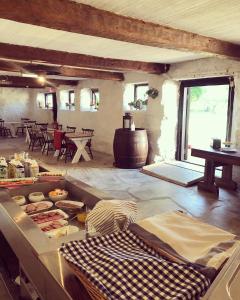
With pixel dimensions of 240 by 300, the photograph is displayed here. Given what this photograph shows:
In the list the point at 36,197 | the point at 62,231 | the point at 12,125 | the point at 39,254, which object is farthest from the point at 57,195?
the point at 12,125

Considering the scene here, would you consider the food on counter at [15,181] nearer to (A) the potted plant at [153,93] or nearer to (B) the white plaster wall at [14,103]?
(A) the potted plant at [153,93]

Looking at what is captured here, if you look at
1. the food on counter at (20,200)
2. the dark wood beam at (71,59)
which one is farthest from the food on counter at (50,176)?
the dark wood beam at (71,59)

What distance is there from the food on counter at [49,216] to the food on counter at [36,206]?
2.8 inches

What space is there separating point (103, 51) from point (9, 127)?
32.4 feet

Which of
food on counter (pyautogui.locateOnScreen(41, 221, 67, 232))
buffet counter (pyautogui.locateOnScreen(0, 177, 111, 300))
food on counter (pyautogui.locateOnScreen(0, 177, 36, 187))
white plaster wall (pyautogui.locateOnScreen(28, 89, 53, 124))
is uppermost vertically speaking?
white plaster wall (pyautogui.locateOnScreen(28, 89, 53, 124))

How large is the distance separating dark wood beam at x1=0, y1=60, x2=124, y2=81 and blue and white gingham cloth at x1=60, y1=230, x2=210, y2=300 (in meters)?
5.25

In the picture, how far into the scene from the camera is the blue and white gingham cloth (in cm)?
69

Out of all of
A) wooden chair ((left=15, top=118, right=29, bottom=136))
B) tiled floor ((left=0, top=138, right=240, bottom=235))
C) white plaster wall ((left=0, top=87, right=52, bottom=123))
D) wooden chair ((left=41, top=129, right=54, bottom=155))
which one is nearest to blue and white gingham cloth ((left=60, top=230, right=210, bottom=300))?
tiled floor ((left=0, top=138, right=240, bottom=235))

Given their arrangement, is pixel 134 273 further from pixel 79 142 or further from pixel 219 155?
pixel 79 142

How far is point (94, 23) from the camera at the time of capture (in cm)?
264

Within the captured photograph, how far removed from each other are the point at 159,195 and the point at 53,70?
12.1 feet

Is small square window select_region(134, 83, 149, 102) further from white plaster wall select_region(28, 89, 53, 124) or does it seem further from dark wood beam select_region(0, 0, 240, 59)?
white plaster wall select_region(28, 89, 53, 124)

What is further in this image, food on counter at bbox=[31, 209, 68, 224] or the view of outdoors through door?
the view of outdoors through door

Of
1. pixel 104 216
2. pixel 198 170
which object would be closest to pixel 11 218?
pixel 104 216
